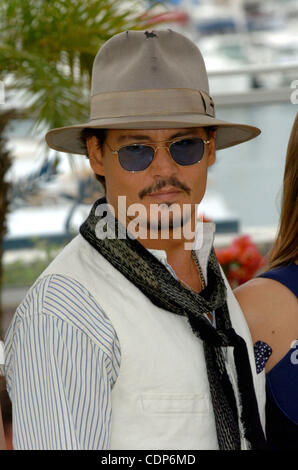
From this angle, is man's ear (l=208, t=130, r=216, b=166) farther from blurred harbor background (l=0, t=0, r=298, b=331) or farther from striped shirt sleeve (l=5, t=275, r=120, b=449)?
blurred harbor background (l=0, t=0, r=298, b=331)

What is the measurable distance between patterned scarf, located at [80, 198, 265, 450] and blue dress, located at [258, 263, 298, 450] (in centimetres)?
22

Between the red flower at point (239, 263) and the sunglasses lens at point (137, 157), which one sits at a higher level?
the sunglasses lens at point (137, 157)

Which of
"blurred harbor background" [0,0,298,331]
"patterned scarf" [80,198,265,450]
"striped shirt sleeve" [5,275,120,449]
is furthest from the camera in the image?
"blurred harbor background" [0,0,298,331]

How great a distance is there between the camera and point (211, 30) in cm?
3016

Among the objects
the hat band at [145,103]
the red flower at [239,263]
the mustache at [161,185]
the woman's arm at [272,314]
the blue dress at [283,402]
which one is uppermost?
the hat band at [145,103]

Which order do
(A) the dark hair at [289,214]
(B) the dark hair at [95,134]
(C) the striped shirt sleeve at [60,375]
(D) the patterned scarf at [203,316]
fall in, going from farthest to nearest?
(A) the dark hair at [289,214] < (B) the dark hair at [95,134] < (D) the patterned scarf at [203,316] < (C) the striped shirt sleeve at [60,375]

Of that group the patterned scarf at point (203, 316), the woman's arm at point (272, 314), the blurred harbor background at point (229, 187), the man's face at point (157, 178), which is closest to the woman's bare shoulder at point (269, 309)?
the woman's arm at point (272, 314)

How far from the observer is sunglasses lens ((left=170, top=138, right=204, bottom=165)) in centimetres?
151

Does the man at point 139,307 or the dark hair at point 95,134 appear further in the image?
the dark hair at point 95,134

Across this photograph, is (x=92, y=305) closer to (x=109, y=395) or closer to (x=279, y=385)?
(x=109, y=395)

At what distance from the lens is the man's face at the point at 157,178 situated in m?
1.50

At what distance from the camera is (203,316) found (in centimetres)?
149

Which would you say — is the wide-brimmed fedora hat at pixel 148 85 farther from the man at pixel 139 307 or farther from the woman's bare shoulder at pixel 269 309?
the woman's bare shoulder at pixel 269 309

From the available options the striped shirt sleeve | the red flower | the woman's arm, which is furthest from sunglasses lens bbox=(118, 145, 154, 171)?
the red flower
